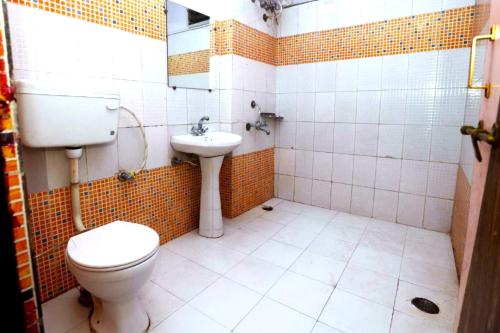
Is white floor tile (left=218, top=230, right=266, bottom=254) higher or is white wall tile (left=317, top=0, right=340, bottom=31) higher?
white wall tile (left=317, top=0, right=340, bottom=31)

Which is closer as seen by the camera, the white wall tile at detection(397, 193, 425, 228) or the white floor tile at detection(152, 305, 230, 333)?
the white floor tile at detection(152, 305, 230, 333)

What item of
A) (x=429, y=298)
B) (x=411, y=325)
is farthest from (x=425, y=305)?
(x=411, y=325)

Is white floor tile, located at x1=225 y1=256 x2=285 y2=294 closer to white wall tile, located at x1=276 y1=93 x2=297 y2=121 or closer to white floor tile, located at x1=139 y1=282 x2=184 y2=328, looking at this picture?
white floor tile, located at x1=139 y1=282 x2=184 y2=328

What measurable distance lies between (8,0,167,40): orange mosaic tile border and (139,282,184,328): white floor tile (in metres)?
1.58

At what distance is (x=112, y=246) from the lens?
1.31 meters

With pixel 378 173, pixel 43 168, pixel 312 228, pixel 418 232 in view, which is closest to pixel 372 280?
pixel 312 228

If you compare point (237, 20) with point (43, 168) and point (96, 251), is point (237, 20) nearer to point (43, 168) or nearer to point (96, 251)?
point (43, 168)

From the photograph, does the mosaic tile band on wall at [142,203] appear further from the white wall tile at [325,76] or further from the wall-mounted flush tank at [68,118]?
the white wall tile at [325,76]

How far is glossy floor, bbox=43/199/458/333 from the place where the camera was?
147 centimetres

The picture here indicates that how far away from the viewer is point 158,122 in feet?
6.90

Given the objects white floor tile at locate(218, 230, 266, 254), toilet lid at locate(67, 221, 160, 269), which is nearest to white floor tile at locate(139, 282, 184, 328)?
toilet lid at locate(67, 221, 160, 269)

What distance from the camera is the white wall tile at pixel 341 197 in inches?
115

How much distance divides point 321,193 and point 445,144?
119 centimetres

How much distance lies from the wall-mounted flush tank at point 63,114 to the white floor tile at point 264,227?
1442mm
